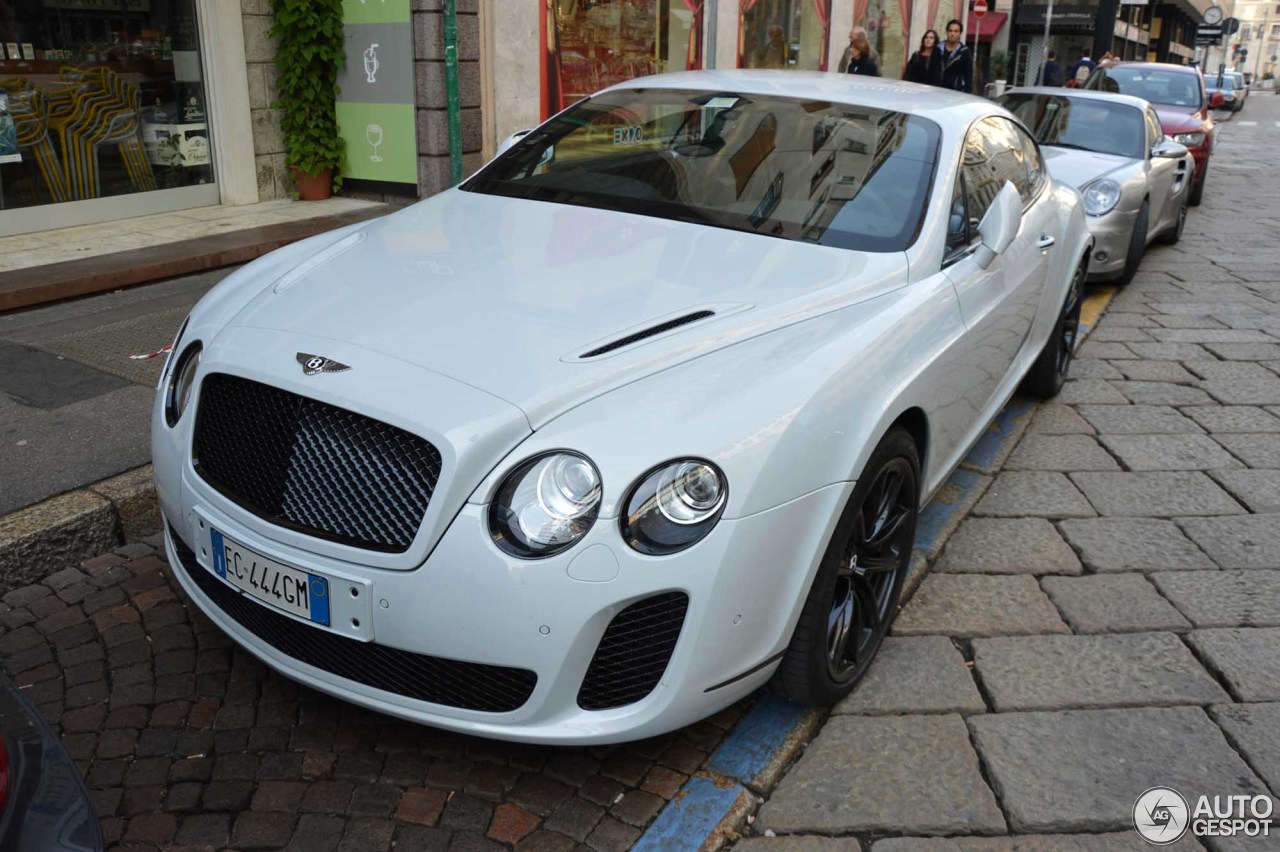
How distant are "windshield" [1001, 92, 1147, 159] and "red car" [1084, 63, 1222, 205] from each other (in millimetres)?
3602

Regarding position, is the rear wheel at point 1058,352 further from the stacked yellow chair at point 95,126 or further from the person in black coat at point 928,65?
the person in black coat at point 928,65

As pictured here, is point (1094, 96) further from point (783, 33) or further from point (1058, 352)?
point (783, 33)

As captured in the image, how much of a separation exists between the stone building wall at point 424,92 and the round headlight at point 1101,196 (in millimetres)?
4749

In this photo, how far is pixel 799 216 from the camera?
10.7 feet

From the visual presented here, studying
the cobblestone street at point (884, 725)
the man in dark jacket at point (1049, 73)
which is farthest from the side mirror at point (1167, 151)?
the man in dark jacket at point (1049, 73)

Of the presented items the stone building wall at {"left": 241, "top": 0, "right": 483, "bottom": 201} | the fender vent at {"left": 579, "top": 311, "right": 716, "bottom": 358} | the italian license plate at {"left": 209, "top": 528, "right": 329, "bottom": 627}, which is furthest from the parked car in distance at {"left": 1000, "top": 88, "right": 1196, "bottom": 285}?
the italian license plate at {"left": 209, "top": 528, "right": 329, "bottom": 627}

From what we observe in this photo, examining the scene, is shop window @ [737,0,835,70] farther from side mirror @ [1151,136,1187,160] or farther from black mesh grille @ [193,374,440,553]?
black mesh grille @ [193,374,440,553]

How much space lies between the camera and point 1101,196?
7.39m

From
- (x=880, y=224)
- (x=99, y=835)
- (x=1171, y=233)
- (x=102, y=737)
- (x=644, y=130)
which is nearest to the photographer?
(x=99, y=835)

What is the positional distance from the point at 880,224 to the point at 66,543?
2693 millimetres

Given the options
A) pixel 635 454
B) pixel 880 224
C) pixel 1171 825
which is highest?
pixel 880 224

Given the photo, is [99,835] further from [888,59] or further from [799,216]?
[888,59]

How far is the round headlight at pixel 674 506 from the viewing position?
2.10 metres

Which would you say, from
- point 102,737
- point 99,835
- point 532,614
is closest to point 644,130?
point 532,614
